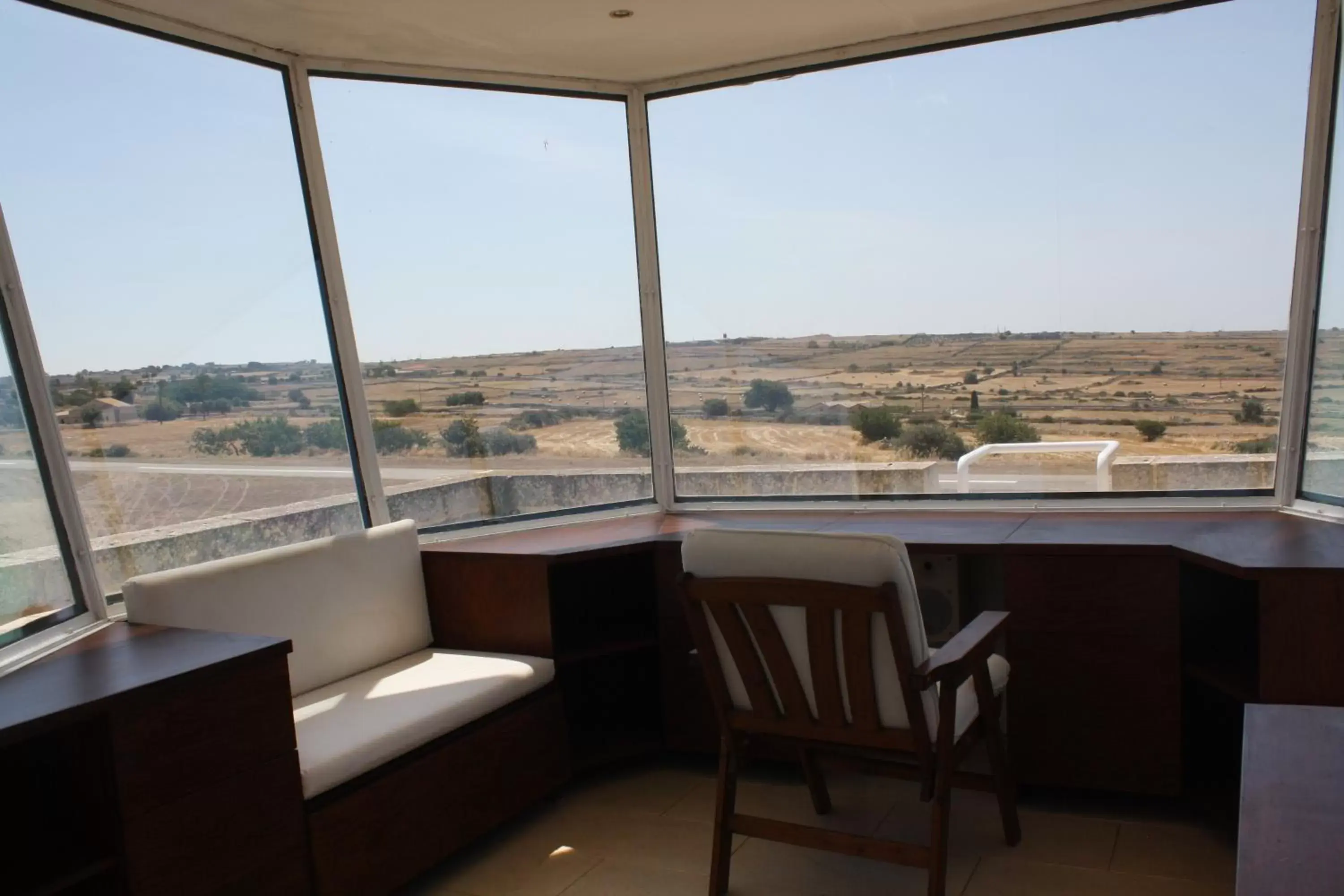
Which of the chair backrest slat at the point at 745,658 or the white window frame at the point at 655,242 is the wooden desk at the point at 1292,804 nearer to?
the chair backrest slat at the point at 745,658

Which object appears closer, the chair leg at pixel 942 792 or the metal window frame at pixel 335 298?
the chair leg at pixel 942 792

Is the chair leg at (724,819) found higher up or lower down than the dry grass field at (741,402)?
lower down

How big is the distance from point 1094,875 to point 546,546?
2037mm

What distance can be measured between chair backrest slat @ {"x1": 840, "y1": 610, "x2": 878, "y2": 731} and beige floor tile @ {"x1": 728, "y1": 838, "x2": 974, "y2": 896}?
60 cm

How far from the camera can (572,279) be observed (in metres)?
4.45

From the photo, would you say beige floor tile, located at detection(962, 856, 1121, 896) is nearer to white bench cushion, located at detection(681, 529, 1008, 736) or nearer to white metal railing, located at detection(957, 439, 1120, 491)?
white bench cushion, located at detection(681, 529, 1008, 736)

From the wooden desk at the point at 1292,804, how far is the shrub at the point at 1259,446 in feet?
7.81

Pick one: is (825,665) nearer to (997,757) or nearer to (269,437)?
(997,757)

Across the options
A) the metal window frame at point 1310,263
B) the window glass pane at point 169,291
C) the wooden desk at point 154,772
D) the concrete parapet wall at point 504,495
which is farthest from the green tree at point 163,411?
the metal window frame at point 1310,263

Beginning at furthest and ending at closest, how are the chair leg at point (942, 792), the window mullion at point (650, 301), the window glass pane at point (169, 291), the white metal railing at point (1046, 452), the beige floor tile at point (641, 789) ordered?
the window mullion at point (650, 301)
the white metal railing at point (1046, 452)
the beige floor tile at point (641, 789)
the window glass pane at point (169, 291)
the chair leg at point (942, 792)

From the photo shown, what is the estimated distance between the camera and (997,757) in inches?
117

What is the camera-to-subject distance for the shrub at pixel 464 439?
4.26 metres

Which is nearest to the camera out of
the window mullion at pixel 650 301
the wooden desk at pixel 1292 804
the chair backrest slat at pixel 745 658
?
the wooden desk at pixel 1292 804

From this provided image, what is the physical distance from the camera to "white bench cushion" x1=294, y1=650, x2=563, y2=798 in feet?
8.96
